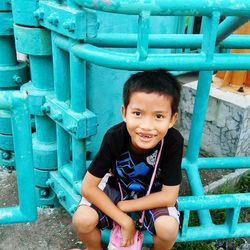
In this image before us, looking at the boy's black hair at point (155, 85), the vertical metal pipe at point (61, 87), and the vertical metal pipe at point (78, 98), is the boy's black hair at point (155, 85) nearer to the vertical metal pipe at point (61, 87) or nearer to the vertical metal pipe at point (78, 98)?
the vertical metal pipe at point (78, 98)

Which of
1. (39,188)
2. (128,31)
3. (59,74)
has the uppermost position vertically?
(128,31)

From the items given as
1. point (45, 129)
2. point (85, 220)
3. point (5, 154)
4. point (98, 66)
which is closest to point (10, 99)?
point (85, 220)

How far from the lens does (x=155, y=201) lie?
5.28 feet

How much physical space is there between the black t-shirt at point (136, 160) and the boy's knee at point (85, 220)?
176 mm

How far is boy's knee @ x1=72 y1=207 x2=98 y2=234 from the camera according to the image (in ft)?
5.32

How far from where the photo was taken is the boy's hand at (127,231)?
1.60 m

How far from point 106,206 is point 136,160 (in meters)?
0.24

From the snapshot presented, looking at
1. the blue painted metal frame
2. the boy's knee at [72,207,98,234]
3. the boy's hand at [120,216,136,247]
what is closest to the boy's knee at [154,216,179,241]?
the boy's hand at [120,216,136,247]

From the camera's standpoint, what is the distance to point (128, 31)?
6.69 ft

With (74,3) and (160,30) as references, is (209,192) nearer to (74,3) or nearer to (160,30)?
(160,30)

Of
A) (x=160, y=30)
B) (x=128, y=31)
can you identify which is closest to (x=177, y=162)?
(x=128, y=31)

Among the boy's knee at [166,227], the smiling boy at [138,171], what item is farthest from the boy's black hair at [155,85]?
the boy's knee at [166,227]

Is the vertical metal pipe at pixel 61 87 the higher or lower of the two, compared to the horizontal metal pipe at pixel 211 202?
higher

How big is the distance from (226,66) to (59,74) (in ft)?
2.70
